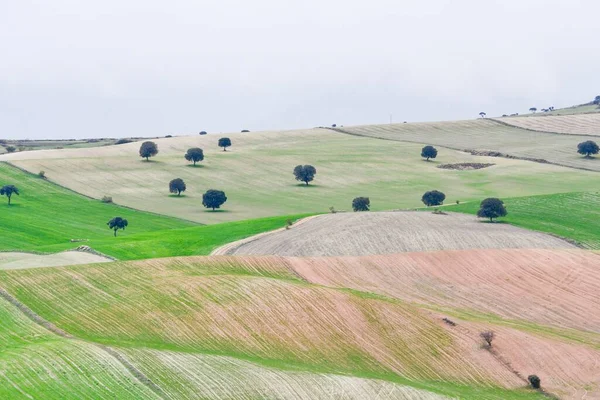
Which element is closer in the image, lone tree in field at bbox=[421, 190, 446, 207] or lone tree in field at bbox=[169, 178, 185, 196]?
lone tree in field at bbox=[421, 190, 446, 207]

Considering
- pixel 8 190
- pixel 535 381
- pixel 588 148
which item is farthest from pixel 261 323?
pixel 588 148

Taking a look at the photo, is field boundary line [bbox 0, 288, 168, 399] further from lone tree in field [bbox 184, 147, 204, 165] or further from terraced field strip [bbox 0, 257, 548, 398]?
lone tree in field [bbox 184, 147, 204, 165]

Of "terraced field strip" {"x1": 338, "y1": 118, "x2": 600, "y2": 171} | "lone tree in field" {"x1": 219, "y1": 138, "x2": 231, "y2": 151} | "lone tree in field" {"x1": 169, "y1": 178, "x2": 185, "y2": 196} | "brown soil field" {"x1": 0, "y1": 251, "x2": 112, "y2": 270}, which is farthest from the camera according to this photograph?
"lone tree in field" {"x1": 219, "y1": 138, "x2": 231, "y2": 151}

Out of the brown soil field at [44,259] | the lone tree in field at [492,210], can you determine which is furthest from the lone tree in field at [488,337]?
the lone tree in field at [492,210]

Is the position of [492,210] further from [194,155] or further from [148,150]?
[148,150]

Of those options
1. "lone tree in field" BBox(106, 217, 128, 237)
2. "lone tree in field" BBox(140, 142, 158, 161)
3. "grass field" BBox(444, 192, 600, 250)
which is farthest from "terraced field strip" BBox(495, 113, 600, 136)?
"lone tree in field" BBox(106, 217, 128, 237)

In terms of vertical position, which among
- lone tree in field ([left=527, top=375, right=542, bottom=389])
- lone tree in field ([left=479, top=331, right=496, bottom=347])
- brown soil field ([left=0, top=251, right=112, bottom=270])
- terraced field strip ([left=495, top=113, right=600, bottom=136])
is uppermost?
terraced field strip ([left=495, top=113, right=600, bottom=136])

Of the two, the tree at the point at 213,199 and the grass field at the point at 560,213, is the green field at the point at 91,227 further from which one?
the grass field at the point at 560,213
